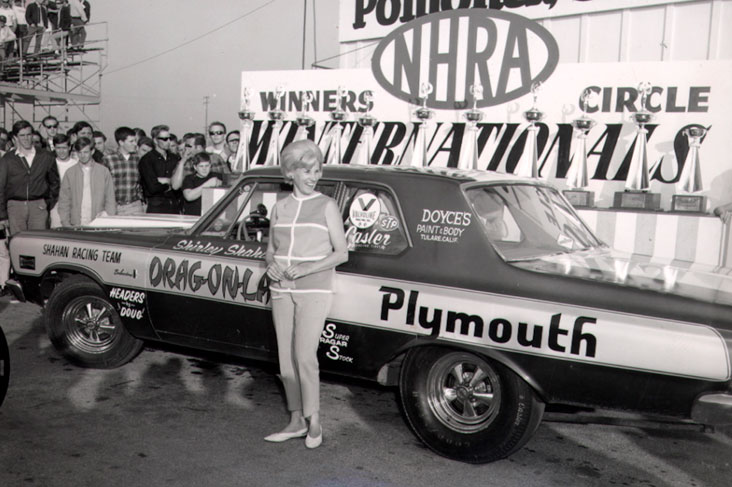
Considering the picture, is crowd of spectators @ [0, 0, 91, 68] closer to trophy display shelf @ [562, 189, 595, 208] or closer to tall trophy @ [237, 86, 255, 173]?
tall trophy @ [237, 86, 255, 173]

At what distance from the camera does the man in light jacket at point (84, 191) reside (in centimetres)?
737

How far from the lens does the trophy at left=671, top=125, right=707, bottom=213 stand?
622cm

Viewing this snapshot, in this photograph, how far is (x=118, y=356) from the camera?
510cm

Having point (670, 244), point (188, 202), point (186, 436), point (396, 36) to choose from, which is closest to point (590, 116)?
point (670, 244)

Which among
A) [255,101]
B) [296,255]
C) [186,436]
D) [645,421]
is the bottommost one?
[186,436]

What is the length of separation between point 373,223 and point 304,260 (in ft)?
1.89

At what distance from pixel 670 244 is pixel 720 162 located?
1.12 meters

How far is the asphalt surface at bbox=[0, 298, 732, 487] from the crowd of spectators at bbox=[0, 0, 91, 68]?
19078 millimetres

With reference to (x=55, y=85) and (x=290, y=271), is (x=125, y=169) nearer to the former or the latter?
(x=290, y=271)

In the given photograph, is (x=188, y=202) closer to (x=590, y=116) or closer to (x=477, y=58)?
(x=477, y=58)

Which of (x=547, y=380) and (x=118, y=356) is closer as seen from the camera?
(x=547, y=380)

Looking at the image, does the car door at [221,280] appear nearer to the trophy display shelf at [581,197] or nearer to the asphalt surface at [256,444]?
the asphalt surface at [256,444]

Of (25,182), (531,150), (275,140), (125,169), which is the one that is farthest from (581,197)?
(25,182)

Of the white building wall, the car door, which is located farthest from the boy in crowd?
the white building wall
